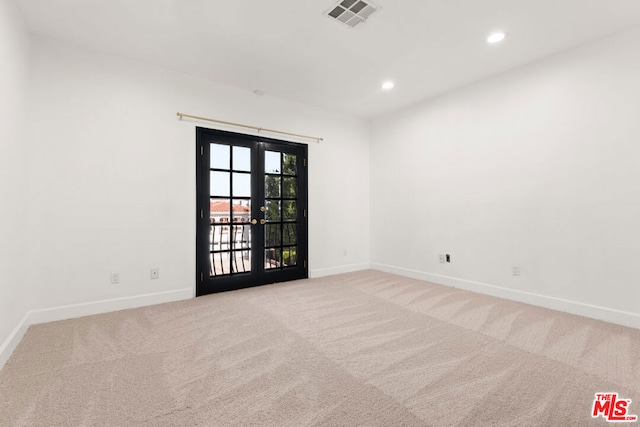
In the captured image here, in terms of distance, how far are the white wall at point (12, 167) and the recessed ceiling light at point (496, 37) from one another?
4.04m

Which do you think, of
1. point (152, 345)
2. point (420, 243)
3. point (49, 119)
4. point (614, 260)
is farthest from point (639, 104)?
point (49, 119)

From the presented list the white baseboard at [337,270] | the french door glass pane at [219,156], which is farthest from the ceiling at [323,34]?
the white baseboard at [337,270]

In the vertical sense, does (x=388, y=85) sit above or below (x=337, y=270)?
above

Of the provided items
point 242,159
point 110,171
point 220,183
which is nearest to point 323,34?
point 242,159

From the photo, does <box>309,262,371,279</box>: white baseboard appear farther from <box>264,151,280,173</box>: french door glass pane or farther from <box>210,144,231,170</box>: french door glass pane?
<box>210,144,231,170</box>: french door glass pane

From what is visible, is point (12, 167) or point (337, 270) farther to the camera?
point (337, 270)

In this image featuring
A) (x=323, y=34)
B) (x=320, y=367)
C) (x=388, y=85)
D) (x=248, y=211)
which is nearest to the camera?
(x=320, y=367)

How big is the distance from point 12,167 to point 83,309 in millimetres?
1511

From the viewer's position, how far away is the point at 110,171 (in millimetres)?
3129

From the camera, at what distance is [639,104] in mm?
2656

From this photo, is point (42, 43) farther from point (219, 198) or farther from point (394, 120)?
point (394, 120)

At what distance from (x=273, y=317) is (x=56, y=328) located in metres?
1.97

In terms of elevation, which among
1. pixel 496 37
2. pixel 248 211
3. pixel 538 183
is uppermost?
pixel 496 37

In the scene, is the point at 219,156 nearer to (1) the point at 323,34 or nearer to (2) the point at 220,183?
(2) the point at 220,183
